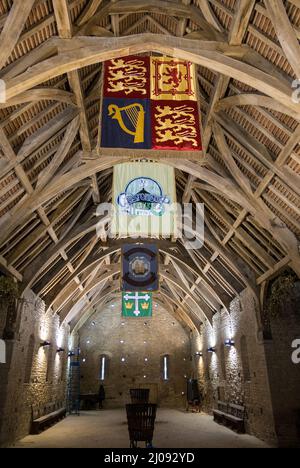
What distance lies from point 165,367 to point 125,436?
1027 cm

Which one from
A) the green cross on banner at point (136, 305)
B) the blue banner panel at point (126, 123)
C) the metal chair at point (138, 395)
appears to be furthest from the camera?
the green cross on banner at point (136, 305)

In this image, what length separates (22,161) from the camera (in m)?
6.80

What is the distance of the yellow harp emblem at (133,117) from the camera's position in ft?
17.4

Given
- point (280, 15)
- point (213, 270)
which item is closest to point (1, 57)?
point (280, 15)

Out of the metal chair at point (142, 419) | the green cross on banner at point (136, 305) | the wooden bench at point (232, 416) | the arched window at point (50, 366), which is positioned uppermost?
the green cross on banner at point (136, 305)

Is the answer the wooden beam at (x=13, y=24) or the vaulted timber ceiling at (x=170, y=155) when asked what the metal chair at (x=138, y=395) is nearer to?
the vaulted timber ceiling at (x=170, y=155)

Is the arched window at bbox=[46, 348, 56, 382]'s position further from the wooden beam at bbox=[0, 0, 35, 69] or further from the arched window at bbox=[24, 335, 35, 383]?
the wooden beam at bbox=[0, 0, 35, 69]

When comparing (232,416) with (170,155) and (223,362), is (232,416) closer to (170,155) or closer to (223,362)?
(223,362)

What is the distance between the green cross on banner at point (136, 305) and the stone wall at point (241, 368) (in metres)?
3.09

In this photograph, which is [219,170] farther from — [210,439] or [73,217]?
[210,439]

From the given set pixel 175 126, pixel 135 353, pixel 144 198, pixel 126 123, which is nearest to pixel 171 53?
pixel 175 126

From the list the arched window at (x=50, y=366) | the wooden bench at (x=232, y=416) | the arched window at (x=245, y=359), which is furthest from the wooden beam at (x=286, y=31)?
the arched window at (x=50, y=366)

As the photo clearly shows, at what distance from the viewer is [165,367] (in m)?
19.9

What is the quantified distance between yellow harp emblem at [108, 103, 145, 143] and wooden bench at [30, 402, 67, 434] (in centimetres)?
1007
